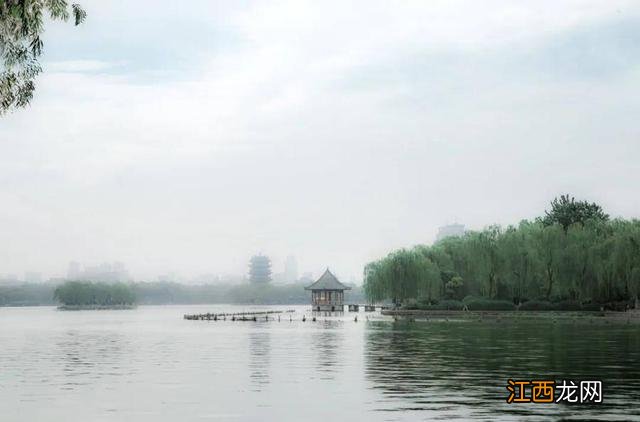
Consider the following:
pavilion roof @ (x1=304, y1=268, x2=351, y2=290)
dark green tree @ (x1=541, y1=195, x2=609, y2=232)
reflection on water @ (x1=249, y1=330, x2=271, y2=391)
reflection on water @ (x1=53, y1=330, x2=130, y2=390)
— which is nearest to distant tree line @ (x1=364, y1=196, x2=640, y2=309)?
dark green tree @ (x1=541, y1=195, x2=609, y2=232)

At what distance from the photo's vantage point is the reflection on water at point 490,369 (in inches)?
873

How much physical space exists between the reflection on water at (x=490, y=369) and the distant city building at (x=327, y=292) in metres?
80.4

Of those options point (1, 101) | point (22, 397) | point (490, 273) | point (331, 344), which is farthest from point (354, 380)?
point (490, 273)

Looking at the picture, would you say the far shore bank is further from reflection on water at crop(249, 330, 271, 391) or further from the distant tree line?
reflection on water at crop(249, 330, 271, 391)

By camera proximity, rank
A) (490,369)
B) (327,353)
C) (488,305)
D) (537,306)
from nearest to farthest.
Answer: (490,369)
(327,353)
(537,306)
(488,305)

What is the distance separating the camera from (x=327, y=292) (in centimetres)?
13888

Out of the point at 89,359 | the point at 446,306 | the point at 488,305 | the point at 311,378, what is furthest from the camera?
the point at 446,306

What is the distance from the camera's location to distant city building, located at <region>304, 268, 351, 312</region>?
137 meters

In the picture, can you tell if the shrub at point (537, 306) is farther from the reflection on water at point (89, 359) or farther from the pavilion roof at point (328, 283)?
the pavilion roof at point (328, 283)

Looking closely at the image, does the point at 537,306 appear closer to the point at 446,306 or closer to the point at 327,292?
the point at 446,306

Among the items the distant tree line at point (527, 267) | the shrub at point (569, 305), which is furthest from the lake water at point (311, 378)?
the shrub at point (569, 305)

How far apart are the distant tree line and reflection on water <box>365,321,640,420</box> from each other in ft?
79.9

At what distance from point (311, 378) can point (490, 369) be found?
685 centimetres

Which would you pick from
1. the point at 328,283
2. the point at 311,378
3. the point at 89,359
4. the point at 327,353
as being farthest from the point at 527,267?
the point at 311,378
